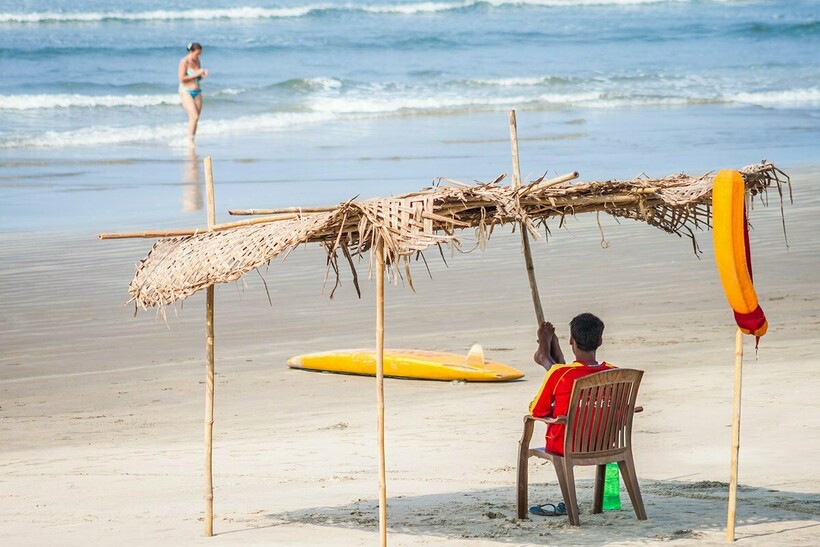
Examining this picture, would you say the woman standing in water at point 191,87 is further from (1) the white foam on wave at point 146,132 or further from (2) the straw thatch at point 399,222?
(2) the straw thatch at point 399,222

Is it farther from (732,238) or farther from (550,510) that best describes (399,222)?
(550,510)

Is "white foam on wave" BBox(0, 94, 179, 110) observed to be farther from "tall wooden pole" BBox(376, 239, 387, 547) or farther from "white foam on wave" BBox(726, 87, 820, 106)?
"tall wooden pole" BBox(376, 239, 387, 547)

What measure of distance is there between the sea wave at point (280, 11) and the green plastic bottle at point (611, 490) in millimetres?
35809

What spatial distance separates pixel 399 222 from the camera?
4391 millimetres

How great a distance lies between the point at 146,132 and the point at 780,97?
13.4 meters

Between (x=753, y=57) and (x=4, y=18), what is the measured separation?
23.2 metres

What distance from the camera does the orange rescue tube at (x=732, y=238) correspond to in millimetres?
4480

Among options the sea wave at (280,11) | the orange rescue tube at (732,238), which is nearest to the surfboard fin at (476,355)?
the orange rescue tube at (732,238)

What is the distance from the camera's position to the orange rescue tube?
176 inches

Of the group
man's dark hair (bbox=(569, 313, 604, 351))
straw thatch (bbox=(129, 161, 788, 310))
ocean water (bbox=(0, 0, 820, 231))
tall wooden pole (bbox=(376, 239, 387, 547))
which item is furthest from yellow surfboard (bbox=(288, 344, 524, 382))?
ocean water (bbox=(0, 0, 820, 231))

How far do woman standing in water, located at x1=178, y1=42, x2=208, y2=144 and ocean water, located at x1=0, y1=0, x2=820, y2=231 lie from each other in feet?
1.86

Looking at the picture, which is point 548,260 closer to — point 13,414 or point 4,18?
point 13,414

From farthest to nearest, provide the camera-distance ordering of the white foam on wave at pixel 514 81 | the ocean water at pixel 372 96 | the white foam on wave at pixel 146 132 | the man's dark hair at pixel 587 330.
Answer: the white foam on wave at pixel 514 81
the white foam on wave at pixel 146 132
the ocean water at pixel 372 96
the man's dark hair at pixel 587 330

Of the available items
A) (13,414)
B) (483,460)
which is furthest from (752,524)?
Result: (13,414)
